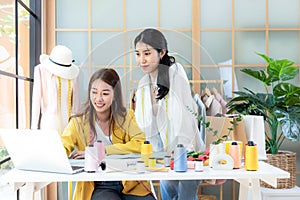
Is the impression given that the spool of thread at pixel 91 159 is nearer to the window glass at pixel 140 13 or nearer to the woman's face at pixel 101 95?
the woman's face at pixel 101 95

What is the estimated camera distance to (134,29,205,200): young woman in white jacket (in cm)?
183

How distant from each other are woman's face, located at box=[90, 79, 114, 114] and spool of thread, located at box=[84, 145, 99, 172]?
0.60ft

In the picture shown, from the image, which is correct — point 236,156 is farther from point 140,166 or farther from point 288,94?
point 288,94

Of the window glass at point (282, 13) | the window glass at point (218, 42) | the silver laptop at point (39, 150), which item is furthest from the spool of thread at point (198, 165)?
the window glass at point (282, 13)

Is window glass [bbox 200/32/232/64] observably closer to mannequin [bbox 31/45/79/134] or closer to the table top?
mannequin [bbox 31/45/79/134]

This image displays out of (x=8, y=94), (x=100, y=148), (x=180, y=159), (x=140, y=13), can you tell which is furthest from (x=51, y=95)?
(x=180, y=159)

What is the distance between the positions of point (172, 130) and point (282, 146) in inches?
86.4

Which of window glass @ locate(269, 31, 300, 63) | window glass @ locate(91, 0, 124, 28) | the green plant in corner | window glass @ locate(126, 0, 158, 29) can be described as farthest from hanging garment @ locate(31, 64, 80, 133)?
window glass @ locate(269, 31, 300, 63)

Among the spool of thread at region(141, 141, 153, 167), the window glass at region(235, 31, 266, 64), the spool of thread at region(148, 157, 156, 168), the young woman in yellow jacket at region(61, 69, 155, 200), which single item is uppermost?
the window glass at region(235, 31, 266, 64)

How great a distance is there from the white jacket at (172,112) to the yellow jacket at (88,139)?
0.16ft

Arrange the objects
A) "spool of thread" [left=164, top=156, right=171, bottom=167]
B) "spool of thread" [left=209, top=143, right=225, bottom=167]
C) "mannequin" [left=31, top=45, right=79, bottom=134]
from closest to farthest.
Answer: "spool of thread" [left=164, top=156, right=171, bottom=167] → "spool of thread" [left=209, top=143, right=225, bottom=167] → "mannequin" [left=31, top=45, right=79, bottom=134]

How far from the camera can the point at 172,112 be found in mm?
1896

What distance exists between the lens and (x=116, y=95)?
1.89 metres

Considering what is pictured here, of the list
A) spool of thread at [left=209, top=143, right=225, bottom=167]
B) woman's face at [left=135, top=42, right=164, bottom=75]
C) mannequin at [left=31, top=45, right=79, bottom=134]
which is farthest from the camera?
mannequin at [left=31, top=45, right=79, bottom=134]
